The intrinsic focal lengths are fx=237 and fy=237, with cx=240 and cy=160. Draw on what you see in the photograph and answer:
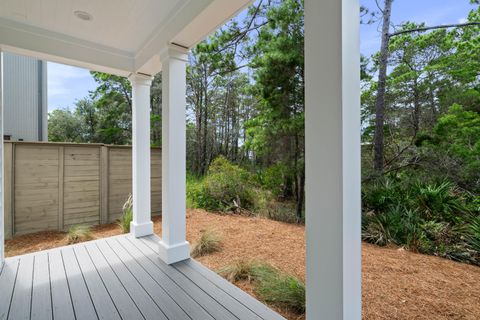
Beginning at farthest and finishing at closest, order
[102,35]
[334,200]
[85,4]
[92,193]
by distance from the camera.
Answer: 1. [92,193]
2. [102,35]
3. [85,4]
4. [334,200]

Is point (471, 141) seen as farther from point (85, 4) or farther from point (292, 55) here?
point (85, 4)

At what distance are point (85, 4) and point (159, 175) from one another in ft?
10.9

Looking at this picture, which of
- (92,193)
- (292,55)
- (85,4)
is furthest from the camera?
(292,55)

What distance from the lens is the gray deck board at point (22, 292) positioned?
175 centimetres

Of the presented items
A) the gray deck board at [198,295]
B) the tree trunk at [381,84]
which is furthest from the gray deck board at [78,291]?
the tree trunk at [381,84]

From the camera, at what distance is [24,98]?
6516 mm

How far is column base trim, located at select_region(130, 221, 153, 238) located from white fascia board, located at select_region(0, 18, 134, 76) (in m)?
2.16

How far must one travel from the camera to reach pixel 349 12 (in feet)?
3.56

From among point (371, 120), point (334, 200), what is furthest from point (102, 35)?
point (371, 120)

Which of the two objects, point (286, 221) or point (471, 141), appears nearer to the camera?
point (471, 141)

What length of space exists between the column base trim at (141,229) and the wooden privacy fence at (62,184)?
4.81 ft

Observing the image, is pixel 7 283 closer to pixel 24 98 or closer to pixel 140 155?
pixel 140 155

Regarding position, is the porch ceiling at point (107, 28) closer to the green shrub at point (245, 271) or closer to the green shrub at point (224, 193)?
the green shrub at point (245, 271)

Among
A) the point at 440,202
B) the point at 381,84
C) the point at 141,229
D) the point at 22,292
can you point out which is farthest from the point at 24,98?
the point at 440,202
